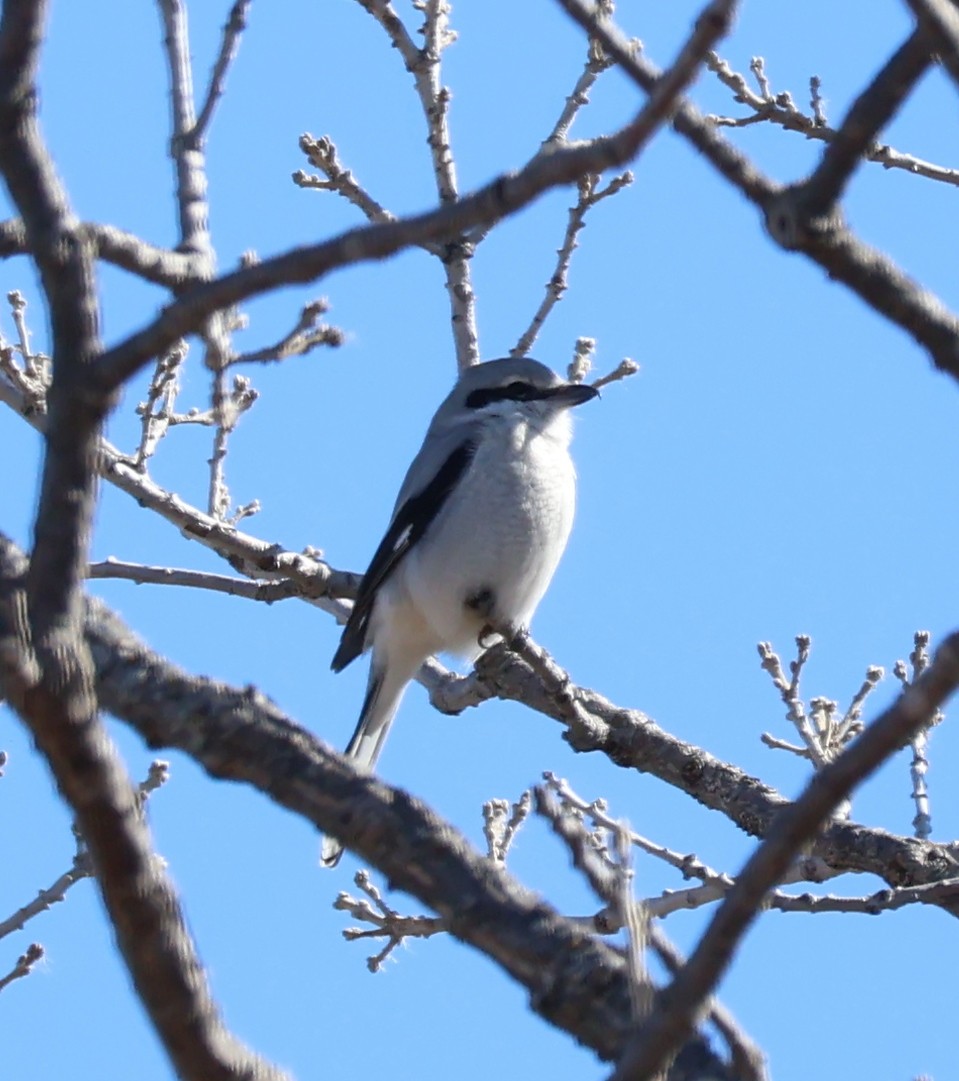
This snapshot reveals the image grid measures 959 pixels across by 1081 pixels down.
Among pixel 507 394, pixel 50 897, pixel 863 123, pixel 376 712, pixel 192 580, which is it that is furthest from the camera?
pixel 507 394

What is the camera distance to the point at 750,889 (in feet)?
5.01

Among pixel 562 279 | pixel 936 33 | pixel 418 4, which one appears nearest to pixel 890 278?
pixel 936 33

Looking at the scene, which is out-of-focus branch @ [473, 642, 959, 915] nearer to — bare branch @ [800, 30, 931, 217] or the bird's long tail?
the bird's long tail

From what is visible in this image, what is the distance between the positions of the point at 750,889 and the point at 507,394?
191 inches

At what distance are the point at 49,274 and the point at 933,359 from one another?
1.05m

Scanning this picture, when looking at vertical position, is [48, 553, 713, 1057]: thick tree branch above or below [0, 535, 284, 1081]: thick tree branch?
above

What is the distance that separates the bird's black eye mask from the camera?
6.27 metres

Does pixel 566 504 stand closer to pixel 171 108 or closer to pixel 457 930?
pixel 171 108

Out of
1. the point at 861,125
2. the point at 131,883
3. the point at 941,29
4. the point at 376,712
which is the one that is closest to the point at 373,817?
the point at 131,883

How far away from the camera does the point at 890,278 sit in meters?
2.19

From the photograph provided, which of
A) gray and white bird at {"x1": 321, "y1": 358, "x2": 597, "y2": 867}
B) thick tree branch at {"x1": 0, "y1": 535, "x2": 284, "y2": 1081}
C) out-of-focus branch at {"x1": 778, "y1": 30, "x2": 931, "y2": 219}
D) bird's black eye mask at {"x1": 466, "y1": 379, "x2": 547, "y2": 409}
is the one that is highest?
bird's black eye mask at {"x1": 466, "y1": 379, "x2": 547, "y2": 409}

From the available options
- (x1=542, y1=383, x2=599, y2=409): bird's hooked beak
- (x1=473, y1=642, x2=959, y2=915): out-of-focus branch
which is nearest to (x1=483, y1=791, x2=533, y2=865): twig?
(x1=473, y1=642, x2=959, y2=915): out-of-focus branch

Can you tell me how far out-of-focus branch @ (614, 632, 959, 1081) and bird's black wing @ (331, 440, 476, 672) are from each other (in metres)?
4.28

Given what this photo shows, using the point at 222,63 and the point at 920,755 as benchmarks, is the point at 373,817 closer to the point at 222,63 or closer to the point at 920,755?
the point at 222,63
